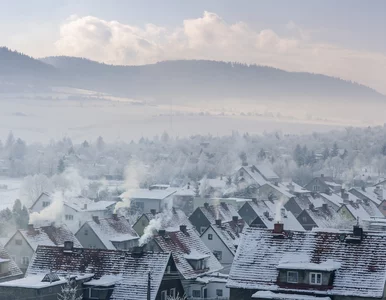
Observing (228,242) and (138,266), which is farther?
(228,242)

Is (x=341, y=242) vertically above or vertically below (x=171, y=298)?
above

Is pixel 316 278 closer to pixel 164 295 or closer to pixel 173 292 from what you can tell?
pixel 164 295

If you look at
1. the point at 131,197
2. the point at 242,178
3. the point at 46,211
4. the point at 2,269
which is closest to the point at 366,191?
the point at 242,178

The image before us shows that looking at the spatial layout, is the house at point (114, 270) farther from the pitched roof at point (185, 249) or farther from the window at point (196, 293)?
the pitched roof at point (185, 249)

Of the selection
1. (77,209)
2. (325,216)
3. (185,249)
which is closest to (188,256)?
(185,249)

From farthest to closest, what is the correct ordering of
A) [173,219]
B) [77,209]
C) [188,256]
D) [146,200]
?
[146,200] < [77,209] < [173,219] < [188,256]

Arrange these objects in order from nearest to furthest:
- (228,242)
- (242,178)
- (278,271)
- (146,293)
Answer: (278,271) → (146,293) → (228,242) → (242,178)

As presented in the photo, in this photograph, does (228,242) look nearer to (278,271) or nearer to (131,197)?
(278,271)
